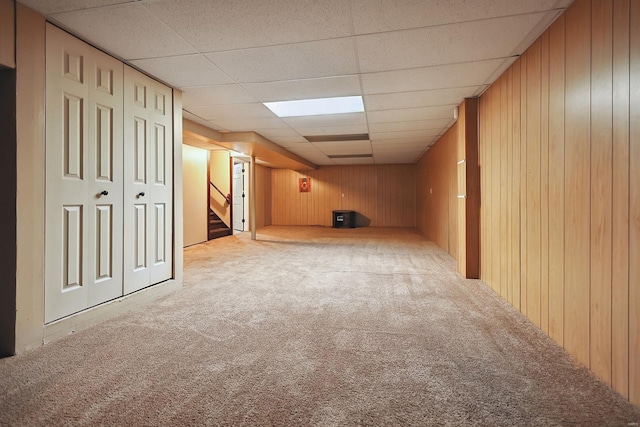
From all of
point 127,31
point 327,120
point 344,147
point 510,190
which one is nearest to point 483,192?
point 510,190

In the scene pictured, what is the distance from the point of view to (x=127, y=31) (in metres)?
2.39

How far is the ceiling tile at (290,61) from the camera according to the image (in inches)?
105

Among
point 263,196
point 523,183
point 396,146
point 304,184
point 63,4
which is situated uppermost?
point 396,146

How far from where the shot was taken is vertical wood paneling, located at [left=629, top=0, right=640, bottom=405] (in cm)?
149

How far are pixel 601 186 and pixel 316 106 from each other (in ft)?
11.6

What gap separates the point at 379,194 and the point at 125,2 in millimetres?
10320

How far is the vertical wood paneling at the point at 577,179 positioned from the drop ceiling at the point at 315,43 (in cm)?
31

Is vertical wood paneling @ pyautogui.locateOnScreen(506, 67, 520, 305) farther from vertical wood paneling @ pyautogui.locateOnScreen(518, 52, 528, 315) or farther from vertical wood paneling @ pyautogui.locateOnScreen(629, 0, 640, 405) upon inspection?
vertical wood paneling @ pyautogui.locateOnScreen(629, 0, 640, 405)

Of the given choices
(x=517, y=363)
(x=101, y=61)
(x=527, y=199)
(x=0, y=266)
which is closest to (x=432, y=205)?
(x=527, y=199)

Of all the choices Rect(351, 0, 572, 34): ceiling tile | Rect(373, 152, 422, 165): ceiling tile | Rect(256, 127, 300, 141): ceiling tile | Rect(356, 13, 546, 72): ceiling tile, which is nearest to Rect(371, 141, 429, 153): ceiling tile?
Rect(373, 152, 422, 165): ceiling tile

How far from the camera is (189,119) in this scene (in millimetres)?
5102

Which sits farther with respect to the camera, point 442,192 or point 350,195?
point 350,195

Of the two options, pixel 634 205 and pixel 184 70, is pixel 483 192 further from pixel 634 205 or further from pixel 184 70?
Result: pixel 184 70

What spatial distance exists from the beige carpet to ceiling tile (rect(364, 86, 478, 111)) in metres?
2.30
